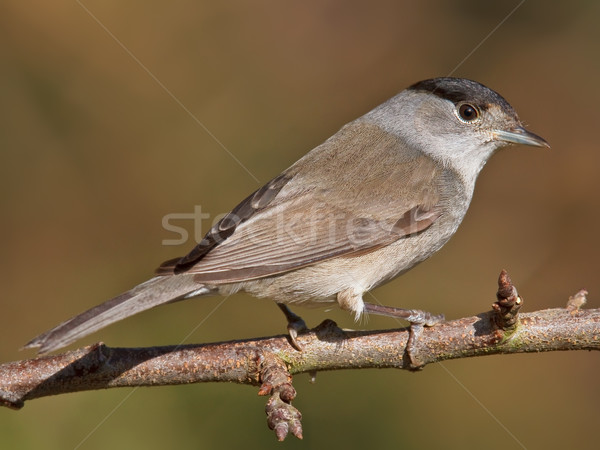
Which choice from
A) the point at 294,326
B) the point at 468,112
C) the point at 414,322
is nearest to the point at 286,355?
the point at 294,326

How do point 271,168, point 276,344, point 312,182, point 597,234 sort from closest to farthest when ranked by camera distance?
1. point 276,344
2. point 312,182
3. point 597,234
4. point 271,168

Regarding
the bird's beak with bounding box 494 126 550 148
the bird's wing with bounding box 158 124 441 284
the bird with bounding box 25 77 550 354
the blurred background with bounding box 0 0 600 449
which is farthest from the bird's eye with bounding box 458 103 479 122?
the blurred background with bounding box 0 0 600 449

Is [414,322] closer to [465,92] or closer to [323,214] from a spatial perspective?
[323,214]

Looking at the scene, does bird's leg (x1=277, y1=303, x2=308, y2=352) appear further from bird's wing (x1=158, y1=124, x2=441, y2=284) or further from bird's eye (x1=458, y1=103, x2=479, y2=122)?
bird's eye (x1=458, y1=103, x2=479, y2=122)

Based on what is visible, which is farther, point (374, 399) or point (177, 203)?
point (177, 203)

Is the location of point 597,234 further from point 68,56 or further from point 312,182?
point 68,56

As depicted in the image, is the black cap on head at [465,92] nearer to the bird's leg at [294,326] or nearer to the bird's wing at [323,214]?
the bird's wing at [323,214]

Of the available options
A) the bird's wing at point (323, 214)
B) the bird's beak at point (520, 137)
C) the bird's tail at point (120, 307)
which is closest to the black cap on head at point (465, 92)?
the bird's beak at point (520, 137)

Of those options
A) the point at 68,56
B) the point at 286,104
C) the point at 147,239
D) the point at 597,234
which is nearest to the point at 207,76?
the point at 286,104
